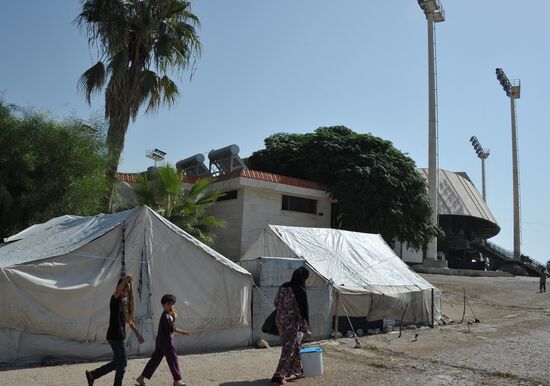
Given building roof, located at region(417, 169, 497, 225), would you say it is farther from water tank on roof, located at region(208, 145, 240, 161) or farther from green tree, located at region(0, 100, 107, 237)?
green tree, located at region(0, 100, 107, 237)

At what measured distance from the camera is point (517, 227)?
6141 cm

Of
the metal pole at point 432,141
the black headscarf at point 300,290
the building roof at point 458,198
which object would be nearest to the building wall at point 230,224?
the black headscarf at point 300,290

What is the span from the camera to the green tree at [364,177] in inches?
1083

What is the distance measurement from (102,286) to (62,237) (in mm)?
1762

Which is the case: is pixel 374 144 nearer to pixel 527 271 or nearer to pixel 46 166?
pixel 46 166

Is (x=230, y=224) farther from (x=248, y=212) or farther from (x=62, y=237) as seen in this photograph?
(x=62, y=237)

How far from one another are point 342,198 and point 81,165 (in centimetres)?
1594

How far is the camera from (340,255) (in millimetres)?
14453

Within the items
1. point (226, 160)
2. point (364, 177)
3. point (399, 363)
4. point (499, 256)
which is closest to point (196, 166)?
point (226, 160)

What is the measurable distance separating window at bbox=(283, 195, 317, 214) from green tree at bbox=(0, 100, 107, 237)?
542 inches

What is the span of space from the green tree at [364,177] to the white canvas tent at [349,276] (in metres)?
10.9

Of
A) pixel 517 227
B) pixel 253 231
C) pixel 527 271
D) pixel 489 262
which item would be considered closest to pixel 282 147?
pixel 253 231

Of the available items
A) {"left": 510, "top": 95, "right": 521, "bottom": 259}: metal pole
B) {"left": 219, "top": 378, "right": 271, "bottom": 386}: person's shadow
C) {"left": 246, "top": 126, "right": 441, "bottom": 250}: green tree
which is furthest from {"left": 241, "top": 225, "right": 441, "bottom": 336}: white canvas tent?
{"left": 510, "top": 95, "right": 521, "bottom": 259}: metal pole

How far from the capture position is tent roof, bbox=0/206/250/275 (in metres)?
9.38
